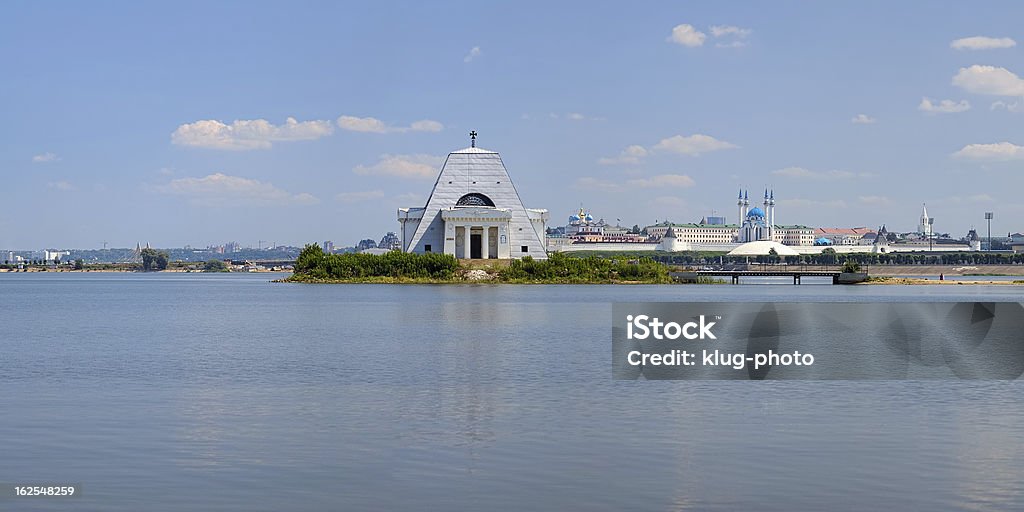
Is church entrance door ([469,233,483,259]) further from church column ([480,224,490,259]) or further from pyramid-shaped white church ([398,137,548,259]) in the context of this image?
church column ([480,224,490,259])

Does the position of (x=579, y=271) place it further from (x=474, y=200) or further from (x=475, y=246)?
(x=474, y=200)

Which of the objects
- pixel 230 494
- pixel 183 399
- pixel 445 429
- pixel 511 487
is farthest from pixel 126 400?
pixel 511 487

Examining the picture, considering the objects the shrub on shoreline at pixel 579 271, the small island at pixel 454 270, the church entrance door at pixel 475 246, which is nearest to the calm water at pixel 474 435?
the small island at pixel 454 270

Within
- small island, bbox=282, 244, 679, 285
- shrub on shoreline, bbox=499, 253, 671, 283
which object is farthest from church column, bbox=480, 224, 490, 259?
shrub on shoreline, bbox=499, 253, 671, 283

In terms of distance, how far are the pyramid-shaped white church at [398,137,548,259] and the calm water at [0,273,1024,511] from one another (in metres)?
74.8

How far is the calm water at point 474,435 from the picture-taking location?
13523 mm

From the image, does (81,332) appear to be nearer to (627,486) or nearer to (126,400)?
(126,400)

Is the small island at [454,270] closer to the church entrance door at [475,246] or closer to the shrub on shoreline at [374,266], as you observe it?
the shrub on shoreline at [374,266]

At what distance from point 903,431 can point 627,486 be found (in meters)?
5.83

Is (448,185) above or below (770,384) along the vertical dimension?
above

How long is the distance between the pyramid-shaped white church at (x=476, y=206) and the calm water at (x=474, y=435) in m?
74.8

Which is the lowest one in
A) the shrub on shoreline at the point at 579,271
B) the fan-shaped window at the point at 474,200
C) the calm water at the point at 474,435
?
the calm water at the point at 474,435

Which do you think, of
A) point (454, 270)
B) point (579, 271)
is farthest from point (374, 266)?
point (579, 271)

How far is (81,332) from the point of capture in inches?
1570
